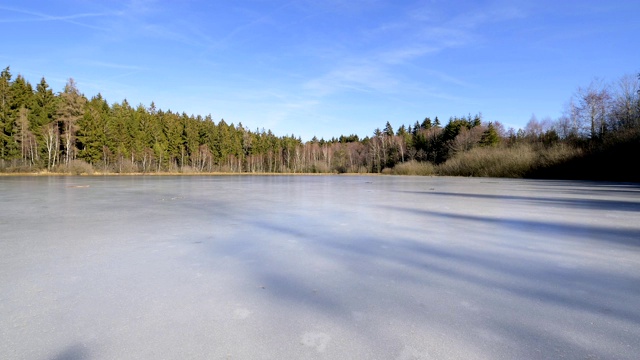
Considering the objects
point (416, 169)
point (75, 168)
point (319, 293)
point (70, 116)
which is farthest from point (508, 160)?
point (70, 116)

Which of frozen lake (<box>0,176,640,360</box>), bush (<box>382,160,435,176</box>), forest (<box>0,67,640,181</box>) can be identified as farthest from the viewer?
bush (<box>382,160,435,176</box>)

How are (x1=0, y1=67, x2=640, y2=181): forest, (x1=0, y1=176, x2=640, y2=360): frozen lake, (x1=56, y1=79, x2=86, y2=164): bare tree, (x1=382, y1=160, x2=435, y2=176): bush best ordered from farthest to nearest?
(x1=382, y1=160, x2=435, y2=176): bush → (x1=56, y1=79, x2=86, y2=164): bare tree → (x1=0, y1=67, x2=640, y2=181): forest → (x1=0, y1=176, x2=640, y2=360): frozen lake

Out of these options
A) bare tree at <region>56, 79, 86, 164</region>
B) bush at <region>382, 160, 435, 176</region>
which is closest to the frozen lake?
bush at <region>382, 160, 435, 176</region>

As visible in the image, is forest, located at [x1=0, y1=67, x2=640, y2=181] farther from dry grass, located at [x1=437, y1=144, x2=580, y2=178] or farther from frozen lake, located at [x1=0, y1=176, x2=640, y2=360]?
frozen lake, located at [x1=0, y1=176, x2=640, y2=360]

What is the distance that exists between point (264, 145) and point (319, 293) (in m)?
59.1

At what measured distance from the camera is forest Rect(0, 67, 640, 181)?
71.3ft

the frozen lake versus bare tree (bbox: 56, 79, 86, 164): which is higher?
bare tree (bbox: 56, 79, 86, 164)

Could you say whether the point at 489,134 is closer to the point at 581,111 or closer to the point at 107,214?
the point at 581,111

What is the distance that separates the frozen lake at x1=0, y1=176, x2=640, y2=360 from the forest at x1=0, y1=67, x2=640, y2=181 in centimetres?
2077

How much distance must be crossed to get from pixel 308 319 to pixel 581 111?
35.1 meters

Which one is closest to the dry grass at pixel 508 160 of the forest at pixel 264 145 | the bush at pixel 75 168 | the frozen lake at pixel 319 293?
the forest at pixel 264 145

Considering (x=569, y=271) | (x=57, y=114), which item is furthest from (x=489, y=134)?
(x=57, y=114)

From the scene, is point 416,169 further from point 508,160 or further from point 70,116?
point 70,116

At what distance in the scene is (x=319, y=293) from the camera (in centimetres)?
182
